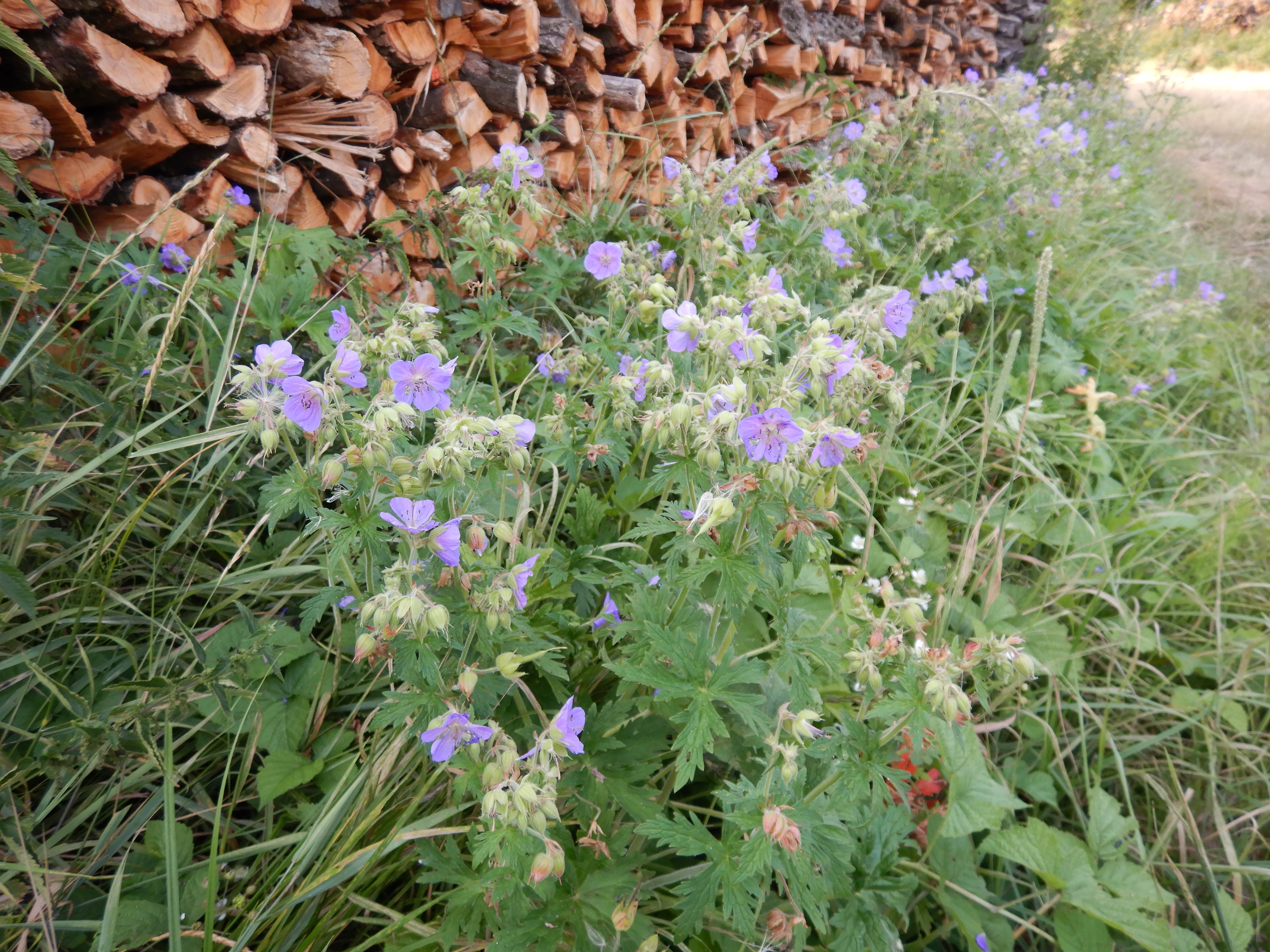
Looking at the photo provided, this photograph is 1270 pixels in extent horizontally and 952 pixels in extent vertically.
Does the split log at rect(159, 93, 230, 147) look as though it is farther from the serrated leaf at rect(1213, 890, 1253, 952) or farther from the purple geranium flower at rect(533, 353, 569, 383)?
the serrated leaf at rect(1213, 890, 1253, 952)

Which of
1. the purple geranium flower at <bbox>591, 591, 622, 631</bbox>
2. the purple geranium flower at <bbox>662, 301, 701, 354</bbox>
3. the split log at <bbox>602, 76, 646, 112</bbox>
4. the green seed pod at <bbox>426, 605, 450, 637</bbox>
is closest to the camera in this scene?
the green seed pod at <bbox>426, 605, 450, 637</bbox>

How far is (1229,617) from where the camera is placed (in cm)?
206

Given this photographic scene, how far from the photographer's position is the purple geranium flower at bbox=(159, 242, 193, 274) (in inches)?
66.1

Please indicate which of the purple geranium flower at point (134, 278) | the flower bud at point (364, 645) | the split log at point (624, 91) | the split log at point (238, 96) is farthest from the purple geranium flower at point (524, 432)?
the split log at point (624, 91)

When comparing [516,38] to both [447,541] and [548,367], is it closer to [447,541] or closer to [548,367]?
[548,367]

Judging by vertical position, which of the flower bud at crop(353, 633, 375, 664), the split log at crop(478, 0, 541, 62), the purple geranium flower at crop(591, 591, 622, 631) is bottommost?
the purple geranium flower at crop(591, 591, 622, 631)

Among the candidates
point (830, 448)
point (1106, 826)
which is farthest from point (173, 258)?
point (1106, 826)

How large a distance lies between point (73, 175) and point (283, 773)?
1.40 meters

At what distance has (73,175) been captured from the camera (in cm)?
156

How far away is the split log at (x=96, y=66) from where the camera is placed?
1412 mm

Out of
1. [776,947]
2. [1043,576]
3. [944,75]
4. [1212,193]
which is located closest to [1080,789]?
[1043,576]

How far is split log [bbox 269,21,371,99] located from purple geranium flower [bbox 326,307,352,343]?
90 centimetres

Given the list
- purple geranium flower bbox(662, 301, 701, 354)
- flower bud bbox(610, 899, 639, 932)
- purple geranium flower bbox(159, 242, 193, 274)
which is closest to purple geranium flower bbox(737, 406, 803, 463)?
purple geranium flower bbox(662, 301, 701, 354)

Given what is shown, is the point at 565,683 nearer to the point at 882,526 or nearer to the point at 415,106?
the point at 882,526
